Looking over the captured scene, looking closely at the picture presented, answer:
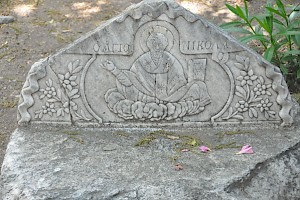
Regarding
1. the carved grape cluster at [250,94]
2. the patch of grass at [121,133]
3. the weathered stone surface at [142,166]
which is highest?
the carved grape cluster at [250,94]

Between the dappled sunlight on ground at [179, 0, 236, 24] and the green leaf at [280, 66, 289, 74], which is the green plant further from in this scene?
the dappled sunlight on ground at [179, 0, 236, 24]

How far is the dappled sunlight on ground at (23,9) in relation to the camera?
221 inches

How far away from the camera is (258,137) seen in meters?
3.02

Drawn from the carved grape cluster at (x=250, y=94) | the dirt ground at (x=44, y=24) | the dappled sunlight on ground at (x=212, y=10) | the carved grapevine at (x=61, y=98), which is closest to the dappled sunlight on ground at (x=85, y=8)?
the dirt ground at (x=44, y=24)

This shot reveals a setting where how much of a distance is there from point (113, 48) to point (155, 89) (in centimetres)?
32

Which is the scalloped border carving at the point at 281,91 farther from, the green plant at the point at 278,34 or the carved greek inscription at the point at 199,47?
the green plant at the point at 278,34

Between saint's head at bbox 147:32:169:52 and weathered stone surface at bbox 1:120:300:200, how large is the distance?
1.53 ft

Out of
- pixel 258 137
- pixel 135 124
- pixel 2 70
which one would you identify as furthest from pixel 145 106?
pixel 2 70

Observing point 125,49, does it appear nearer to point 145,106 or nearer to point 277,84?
point 145,106

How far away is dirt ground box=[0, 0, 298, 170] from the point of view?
4680 millimetres

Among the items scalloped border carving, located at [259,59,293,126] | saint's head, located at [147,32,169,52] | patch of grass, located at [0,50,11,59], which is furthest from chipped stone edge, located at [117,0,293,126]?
patch of grass, located at [0,50,11,59]

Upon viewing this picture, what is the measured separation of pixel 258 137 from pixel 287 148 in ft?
0.61

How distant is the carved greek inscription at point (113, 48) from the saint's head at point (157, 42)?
0.11 meters

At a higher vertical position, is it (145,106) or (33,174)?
(145,106)
